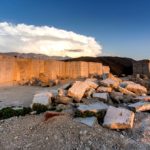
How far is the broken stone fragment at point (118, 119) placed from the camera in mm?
4582

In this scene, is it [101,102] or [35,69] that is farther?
[35,69]

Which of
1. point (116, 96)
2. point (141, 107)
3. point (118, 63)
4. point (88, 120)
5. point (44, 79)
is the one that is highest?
point (118, 63)

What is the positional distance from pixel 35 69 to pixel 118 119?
7.80 m

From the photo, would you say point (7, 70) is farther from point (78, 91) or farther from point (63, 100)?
point (63, 100)

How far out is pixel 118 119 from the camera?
4.69 metres

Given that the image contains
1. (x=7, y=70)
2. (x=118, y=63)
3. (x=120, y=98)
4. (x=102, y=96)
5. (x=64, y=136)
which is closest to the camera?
(x=64, y=136)

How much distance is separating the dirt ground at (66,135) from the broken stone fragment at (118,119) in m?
0.10

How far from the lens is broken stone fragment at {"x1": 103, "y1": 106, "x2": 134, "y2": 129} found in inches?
180

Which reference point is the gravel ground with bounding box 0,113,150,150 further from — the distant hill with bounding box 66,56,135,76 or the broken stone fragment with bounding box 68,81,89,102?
the distant hill with bounding box 66,56,135,76

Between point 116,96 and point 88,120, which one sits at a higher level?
point 116,96

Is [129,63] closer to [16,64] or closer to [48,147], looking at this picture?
[16,64]

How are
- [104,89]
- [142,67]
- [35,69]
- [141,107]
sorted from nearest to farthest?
[141,107] → [104,89] → [35,69] → [142,67]

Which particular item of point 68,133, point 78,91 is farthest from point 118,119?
point 78,91

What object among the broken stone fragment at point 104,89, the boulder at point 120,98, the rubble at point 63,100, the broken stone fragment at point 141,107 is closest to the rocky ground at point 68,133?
the broken stone fragment at point 141,107
